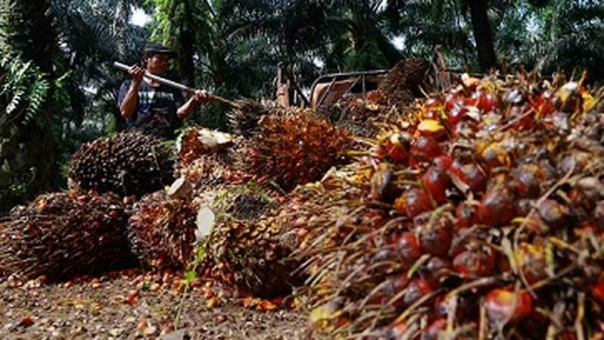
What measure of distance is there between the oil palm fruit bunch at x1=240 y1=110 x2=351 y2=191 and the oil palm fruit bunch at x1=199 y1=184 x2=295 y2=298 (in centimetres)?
60

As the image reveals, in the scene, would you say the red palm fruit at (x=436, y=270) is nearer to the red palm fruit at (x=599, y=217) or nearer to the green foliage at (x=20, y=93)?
the red palm fruit at (x=599, y=217)

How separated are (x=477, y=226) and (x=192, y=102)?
4.42 m

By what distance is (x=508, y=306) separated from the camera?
1150 millimetres

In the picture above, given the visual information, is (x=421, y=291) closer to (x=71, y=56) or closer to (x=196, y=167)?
(x=196, y=167)

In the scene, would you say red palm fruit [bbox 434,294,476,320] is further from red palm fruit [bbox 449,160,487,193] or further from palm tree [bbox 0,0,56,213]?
palm tree [bbox 0,0,56,213]

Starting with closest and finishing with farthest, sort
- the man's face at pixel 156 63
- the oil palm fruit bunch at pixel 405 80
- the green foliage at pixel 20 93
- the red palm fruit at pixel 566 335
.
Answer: the red palm fruit at pixel 566 335
the man's face at pixel 156 63
the green foliage at pixel 20 93
the oil palm fruit bunch at pixel 405 80

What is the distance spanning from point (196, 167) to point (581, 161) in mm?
3294

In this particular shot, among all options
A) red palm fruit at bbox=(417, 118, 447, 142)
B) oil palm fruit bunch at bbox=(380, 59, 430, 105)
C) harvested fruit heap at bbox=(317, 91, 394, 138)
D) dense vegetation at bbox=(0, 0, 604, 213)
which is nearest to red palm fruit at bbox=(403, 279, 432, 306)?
red palm fruit at bbox=(417, 118, 447, 142)

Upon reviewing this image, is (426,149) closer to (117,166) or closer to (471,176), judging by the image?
(471,176)

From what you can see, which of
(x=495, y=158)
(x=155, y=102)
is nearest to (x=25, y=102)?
(x=155, y=102)

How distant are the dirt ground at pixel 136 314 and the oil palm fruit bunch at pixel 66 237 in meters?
0.20

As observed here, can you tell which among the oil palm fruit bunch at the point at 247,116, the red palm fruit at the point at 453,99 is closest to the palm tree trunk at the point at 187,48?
the oil palm fruit bunch at the point at 247,116

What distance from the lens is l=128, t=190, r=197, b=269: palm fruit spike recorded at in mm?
3684

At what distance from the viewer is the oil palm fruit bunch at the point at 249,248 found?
3.21 meters
